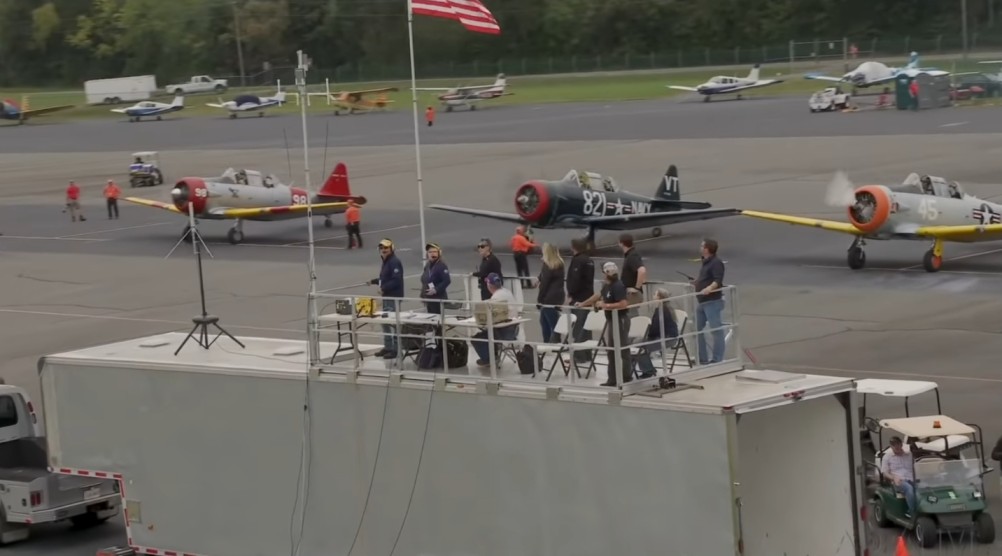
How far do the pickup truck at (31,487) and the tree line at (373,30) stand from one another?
330 ft

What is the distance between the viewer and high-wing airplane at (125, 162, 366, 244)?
43094 mm

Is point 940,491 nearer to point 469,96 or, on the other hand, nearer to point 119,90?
point 469,96

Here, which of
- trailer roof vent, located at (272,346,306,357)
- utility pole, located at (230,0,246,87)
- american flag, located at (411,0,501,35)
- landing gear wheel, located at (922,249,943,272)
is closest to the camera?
trailer roof vent, located at (272,346,306,357)

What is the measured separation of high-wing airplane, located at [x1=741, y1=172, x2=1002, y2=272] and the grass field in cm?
6218

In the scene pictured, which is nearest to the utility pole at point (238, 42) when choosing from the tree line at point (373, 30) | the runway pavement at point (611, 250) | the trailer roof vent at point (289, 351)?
the tree line at point (373, 30)

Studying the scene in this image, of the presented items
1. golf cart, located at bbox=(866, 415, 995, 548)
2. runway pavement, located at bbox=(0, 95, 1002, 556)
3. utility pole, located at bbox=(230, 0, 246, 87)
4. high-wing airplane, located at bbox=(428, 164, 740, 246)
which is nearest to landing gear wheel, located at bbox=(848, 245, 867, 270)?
runway pavement, located at bbox=(0, 95, 1002, 556)

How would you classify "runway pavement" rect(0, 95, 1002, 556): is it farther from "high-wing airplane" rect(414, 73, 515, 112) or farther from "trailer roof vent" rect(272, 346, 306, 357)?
"high-wing airplane" rect(414, 73, 515, 112)

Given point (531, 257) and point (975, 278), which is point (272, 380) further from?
point (531, 257)

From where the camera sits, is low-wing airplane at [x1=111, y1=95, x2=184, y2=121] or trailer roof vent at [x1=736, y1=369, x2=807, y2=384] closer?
trailer roof vent at [x1=736, y1=369, x2=807, y2=384]

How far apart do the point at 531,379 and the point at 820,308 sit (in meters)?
16.9

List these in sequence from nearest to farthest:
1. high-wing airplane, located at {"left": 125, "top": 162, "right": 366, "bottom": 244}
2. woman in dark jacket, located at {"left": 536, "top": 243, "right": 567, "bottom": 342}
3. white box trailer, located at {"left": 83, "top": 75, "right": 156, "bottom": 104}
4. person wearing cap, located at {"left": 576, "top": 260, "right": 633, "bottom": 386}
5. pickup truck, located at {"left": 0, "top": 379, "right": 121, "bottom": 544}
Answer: person wearing cap, located at {"left": 576, "top": 260, "right": 633, "bottom": 386}
woman in dark jacket, located at {"left": 536, "top": 243, "right": 567, "bottom": 342}
pickup truck, located at {"left": 0, "top": 379, "right": 121, "bottom": 544}
high-wing airplane, located at {"left": 125, "top": 162, "right": 366, "bottom": 244}
white box trailer, located at {"left": 83, "top": 75, "right": 156, "bottom": 104}

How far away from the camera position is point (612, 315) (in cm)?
1220

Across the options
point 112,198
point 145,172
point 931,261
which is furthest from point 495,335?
point 145,172

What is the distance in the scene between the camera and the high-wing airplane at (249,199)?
4309 cm
